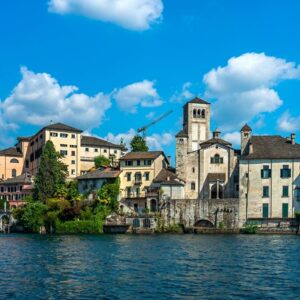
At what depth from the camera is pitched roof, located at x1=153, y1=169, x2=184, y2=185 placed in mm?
101300

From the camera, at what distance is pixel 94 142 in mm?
144500

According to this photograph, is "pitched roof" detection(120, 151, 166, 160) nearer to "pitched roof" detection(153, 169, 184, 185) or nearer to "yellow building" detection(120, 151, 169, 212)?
"yellow building" detection(120, 151, 169, 212)

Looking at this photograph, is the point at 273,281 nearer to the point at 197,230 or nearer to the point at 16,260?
the point at 16,260

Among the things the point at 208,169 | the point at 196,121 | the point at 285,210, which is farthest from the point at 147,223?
the point at 196,121

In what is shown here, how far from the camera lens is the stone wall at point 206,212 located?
3765 inches

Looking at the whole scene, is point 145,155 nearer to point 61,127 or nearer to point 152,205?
point 152,205

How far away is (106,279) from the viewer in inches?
1635

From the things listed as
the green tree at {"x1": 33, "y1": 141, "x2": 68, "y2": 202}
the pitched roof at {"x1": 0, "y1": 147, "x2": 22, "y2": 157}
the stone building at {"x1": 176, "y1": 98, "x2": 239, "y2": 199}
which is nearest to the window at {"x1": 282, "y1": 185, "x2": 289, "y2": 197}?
the stone building at {"x1": 176, "y1": 98, "x2": 239, "y2": 199}

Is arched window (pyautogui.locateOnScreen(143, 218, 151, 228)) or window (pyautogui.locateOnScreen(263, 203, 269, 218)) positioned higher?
window (pyautogui.locateOnScreen(263, 203, 269, 218))

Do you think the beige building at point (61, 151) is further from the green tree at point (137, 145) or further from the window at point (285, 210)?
the window at point (285, 210)

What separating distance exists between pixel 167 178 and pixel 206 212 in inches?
433

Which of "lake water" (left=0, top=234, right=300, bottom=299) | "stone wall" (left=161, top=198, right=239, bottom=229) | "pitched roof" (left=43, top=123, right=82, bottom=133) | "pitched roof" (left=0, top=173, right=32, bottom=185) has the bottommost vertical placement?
"lake water" (left=0, top=234, right=300, bottom=299)

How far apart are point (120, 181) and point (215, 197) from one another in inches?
698

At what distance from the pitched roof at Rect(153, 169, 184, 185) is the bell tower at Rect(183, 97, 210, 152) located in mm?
13889
